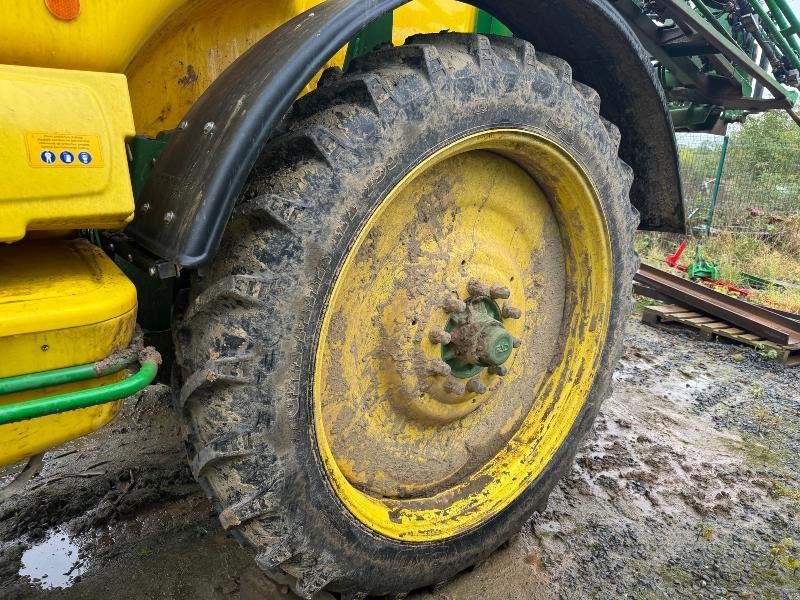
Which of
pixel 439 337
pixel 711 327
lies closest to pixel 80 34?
pixel 439 337

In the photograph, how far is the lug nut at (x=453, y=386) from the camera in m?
1.94

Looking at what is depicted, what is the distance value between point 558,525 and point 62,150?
223 centimetres

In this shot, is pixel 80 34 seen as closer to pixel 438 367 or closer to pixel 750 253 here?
pixel 438 367

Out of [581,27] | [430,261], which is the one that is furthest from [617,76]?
[430,261]

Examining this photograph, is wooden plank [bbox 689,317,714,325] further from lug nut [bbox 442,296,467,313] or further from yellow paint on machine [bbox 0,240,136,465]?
yellow paint on machine [bbox 0,240,136,465]

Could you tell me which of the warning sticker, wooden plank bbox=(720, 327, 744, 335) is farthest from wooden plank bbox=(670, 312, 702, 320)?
the warning sticker

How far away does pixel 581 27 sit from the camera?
78.5 inches

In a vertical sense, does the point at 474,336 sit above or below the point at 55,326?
below

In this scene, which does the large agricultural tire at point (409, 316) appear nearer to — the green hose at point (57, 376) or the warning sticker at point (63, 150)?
the green hose at point (57, 376)

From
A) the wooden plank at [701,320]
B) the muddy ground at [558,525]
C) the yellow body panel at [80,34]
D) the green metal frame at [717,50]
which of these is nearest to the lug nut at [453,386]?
the muddy ground at [558,525]

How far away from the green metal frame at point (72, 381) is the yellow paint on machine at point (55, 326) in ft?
0.09

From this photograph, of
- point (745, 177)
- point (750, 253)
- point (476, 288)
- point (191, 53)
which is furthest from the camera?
point (745, 177)

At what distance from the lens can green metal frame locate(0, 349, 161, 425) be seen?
1.09m

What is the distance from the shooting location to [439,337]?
1.86 metres
